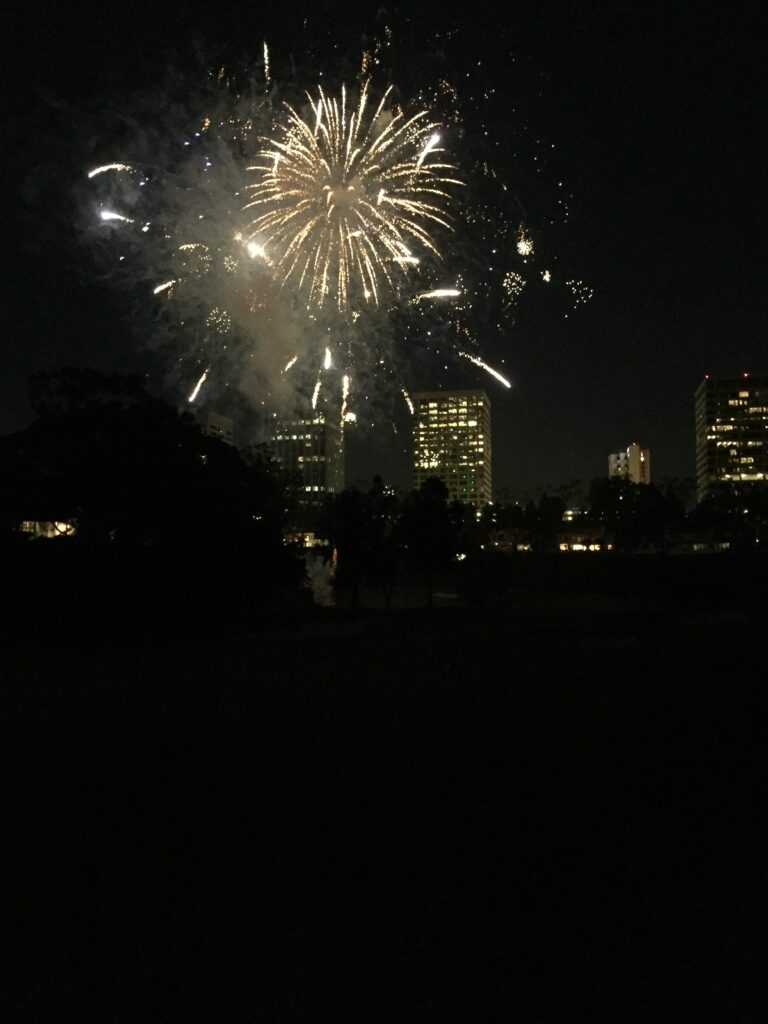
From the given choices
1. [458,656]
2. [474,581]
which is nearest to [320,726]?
[458,656]

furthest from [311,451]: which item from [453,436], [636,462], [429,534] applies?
[636,462]

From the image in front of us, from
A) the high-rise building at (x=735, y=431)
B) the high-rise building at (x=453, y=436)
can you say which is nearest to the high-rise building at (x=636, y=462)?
the high-rise building at (x=735, y=431)

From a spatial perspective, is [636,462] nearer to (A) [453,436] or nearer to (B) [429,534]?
(A) [453,436]

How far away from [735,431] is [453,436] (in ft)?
190

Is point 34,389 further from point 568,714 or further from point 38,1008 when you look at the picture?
point 38,1008

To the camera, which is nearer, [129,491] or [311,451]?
A: [129,491]

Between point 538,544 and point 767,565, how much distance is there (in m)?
36.3

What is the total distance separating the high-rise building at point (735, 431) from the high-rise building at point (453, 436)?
4696cm

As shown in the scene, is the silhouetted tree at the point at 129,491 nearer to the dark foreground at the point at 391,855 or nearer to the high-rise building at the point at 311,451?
the dark foreground at the point at 391,855

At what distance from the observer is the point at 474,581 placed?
95.6 ft

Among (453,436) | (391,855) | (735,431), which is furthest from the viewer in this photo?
(735,431)

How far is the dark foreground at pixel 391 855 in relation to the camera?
3607mm

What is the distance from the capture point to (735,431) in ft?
433

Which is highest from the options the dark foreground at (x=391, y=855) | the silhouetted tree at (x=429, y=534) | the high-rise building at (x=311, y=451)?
the high-rise building at (x=311, y=451)
